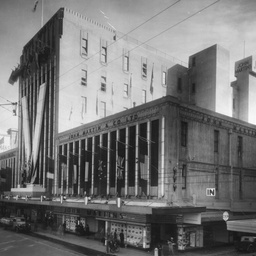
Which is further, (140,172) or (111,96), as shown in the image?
(111,96)

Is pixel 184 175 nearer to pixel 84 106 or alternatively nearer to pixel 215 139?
pixel 215 139

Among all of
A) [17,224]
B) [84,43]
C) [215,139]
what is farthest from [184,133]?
[84,43]

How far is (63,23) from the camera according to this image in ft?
171

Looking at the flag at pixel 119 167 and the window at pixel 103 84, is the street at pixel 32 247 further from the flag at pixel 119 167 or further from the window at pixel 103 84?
the window at pixel 103 84

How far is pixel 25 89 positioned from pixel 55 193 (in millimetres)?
23592

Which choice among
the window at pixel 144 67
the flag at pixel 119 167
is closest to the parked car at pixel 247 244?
the flag at pixel 119 167

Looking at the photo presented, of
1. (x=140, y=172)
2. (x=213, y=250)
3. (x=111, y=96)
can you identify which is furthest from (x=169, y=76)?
(x=213, y=250)

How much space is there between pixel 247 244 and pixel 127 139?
48.3 feet

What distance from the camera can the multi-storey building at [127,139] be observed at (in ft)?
101

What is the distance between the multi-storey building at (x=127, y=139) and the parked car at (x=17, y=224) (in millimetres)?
3459

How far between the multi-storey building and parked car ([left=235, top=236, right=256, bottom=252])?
2.75 metres

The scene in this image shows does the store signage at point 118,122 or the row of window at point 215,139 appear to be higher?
the store signage at point 118,122

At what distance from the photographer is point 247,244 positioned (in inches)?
1131

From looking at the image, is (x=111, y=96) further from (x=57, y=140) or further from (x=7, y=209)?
(x=7, y=209)
